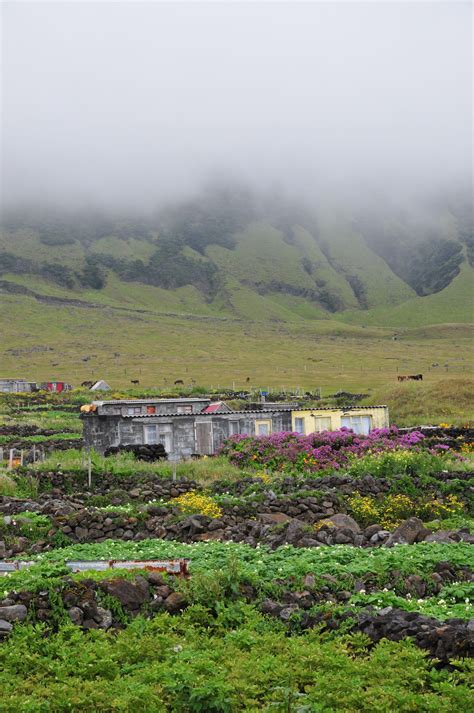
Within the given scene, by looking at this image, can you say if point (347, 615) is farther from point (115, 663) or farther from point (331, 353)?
point (331, 353)

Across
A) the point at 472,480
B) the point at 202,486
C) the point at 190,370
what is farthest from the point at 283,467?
the point at 190,370

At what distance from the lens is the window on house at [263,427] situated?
37875mm

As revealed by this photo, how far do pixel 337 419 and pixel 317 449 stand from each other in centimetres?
954

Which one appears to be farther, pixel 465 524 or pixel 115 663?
pixel 465 524

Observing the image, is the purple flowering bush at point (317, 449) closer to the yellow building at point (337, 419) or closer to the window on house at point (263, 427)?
the window on house at point (263, 427)

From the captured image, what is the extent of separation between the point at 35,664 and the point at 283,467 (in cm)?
2039

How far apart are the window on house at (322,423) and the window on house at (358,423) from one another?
1181 mm

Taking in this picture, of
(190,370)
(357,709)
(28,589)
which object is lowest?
(357,709)

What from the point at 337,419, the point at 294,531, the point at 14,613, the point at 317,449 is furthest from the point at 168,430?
the point at 14,613

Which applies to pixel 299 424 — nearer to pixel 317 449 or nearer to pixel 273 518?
pixel 317 449

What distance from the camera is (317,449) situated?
1180 inches

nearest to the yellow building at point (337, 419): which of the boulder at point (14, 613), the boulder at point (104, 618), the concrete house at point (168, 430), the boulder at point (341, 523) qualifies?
the concrete house at point (168, 430)

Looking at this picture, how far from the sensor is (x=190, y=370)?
111m

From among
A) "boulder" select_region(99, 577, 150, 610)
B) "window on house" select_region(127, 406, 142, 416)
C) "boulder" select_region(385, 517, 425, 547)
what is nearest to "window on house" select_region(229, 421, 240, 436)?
"window on house" select_region(127, 406, 142, 416)
